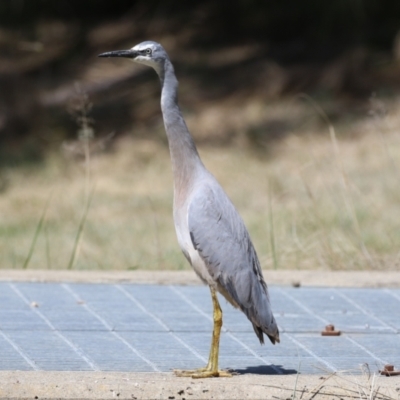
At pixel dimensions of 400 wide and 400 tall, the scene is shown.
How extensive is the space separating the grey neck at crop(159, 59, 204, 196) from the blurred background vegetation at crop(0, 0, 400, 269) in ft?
12.1

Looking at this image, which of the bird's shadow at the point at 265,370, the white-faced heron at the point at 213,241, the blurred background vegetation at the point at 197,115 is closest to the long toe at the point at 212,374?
the white-faced heron at the point at 213,241

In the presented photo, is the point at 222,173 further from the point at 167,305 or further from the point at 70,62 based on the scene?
the point at 167,305

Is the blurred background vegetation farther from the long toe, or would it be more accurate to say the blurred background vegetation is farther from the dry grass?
the long toe

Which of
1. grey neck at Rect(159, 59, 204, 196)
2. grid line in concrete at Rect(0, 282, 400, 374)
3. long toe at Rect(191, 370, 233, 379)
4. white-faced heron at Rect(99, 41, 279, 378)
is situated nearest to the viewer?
long toe at Rect(191, 370, 233, 379)

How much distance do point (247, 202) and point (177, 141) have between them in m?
7.40

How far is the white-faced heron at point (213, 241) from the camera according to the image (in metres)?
4.36

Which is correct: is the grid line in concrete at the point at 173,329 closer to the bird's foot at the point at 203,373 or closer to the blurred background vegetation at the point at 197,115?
the bird's foot at the point at 203,373

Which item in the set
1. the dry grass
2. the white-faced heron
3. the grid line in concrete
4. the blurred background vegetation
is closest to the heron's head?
the white-faced heron

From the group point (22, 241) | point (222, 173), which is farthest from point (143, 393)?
point (222, 173)

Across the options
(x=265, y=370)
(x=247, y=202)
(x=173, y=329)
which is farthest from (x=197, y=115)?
(x=265, y=370)

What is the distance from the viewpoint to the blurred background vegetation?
10.7 metres

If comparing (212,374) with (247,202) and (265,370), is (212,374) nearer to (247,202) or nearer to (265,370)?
(265,370)

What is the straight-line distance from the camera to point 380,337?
516 cm

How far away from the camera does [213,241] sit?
14.3 ft
